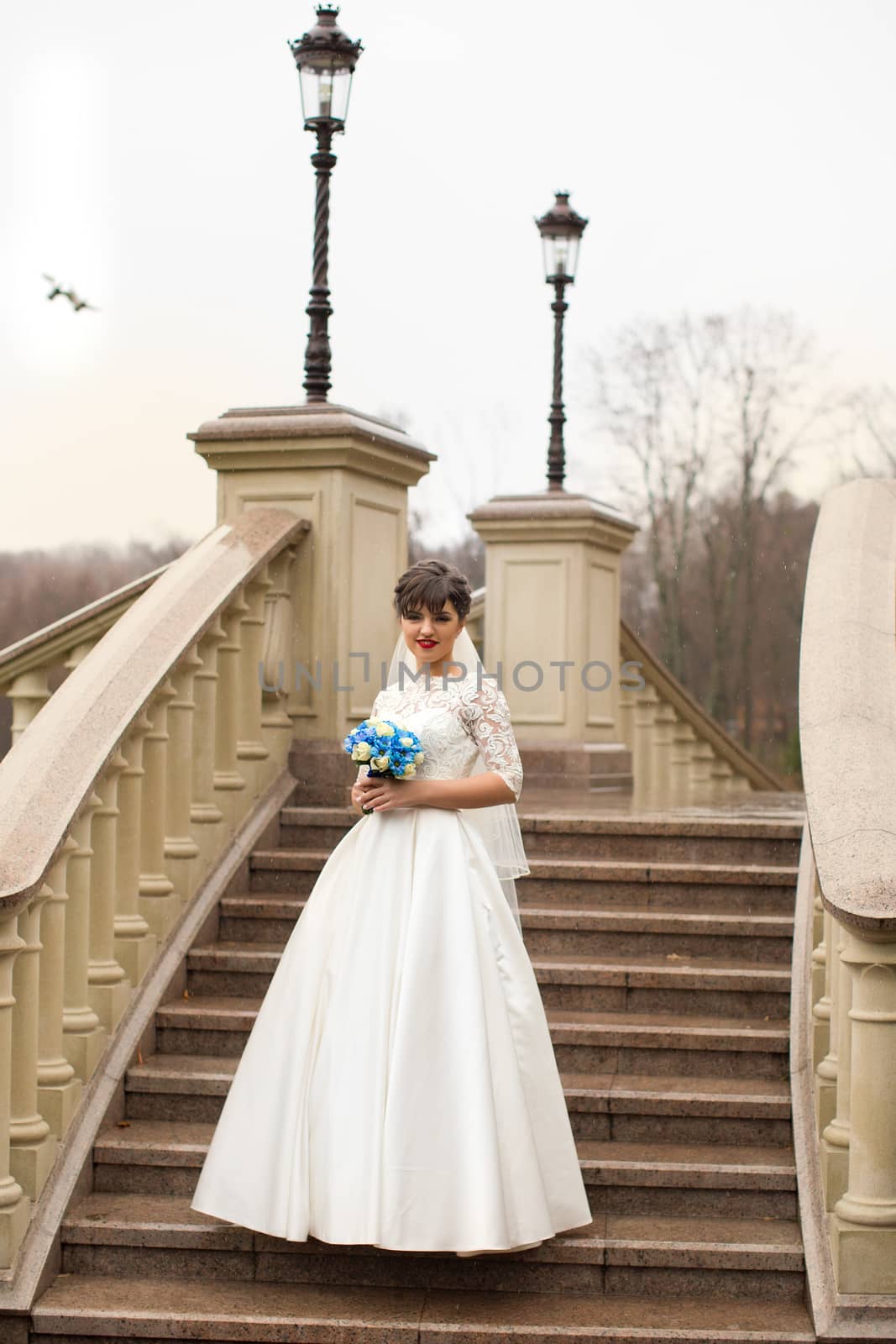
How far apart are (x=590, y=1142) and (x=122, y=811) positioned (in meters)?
1.88

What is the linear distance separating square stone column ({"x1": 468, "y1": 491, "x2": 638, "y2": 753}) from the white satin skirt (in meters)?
6.15

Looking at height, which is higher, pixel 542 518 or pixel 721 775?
pixel 542 518

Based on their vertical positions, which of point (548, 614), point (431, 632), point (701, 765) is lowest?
point (701, 765)

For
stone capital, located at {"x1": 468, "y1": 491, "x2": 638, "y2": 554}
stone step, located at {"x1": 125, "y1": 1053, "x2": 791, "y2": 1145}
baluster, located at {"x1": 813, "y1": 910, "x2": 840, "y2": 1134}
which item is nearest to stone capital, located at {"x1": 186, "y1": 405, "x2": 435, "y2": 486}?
stone step, located at {"x1": 125, "y1": 1053, "x2": 791, "y2": 1145}

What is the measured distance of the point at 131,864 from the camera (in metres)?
5.57

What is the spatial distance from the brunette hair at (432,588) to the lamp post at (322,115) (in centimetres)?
296

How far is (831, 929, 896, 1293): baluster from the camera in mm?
4094

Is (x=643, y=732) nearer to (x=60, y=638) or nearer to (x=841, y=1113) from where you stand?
(x=60, y=638)

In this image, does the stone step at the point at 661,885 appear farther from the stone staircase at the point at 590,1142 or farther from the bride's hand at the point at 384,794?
the bride's hand at the point at 384,794

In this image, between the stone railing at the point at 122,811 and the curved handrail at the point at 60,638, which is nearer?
the stone railing at the point at 122,811

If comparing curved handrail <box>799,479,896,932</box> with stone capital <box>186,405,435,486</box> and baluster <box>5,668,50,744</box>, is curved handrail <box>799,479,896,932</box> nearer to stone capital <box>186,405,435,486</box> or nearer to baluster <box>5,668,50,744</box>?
stone capital <box>186,405,435,486</box>

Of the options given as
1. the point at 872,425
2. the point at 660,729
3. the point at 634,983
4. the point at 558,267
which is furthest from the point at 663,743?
the point at 872,425

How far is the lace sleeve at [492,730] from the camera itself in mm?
4586

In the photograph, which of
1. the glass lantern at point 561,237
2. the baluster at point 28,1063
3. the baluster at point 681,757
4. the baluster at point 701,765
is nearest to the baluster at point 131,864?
the baluster at point 28,1063
